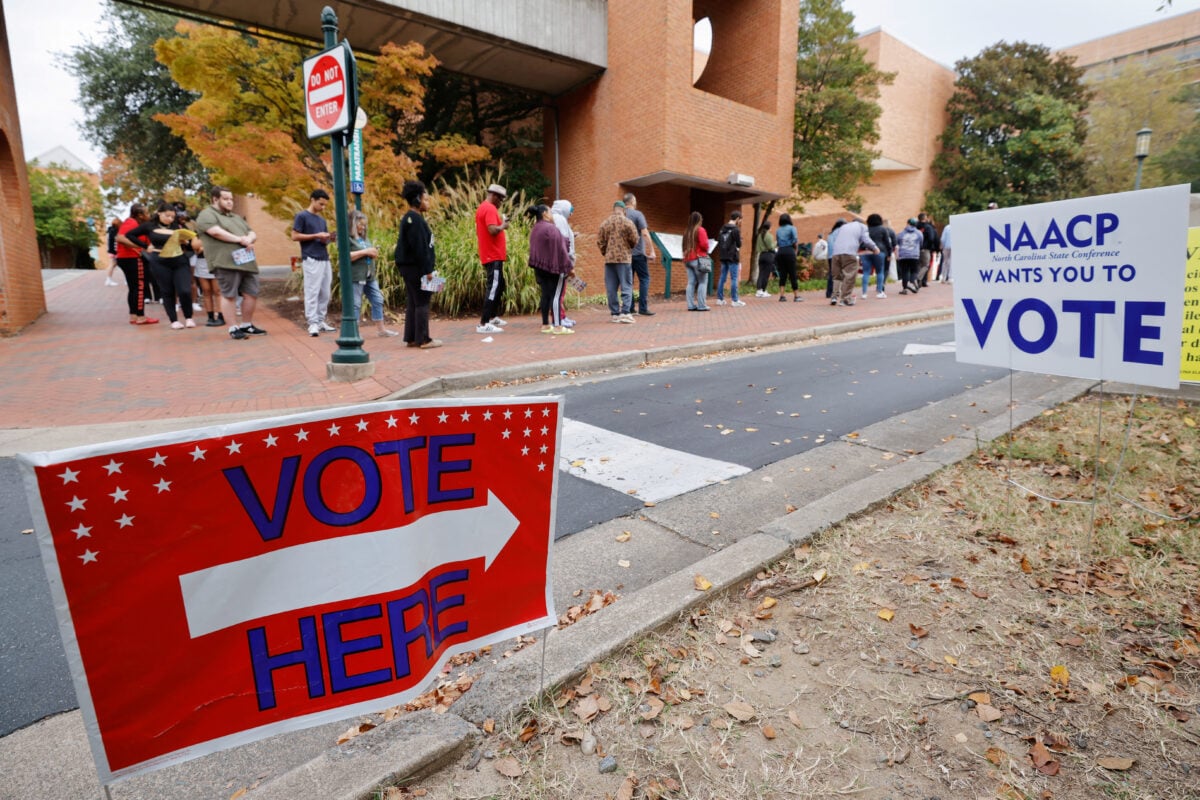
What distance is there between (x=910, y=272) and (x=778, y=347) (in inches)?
391

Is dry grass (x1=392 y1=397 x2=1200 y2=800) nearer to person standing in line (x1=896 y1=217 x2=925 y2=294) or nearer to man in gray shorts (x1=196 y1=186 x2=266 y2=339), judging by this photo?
man in gray shorts (x1=196 y1=186 x2=266 y2=339)

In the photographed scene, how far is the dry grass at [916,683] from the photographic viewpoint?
1891 millimetres

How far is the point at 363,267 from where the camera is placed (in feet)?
30.4

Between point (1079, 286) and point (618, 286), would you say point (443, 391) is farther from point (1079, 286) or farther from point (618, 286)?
point (618, 286)

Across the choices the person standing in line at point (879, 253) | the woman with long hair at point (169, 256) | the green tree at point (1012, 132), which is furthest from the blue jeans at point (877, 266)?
the green tree at point (1012, 132)

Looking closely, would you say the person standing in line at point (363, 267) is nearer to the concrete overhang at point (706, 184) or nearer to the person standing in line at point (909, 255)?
the concrete overhang at point (706, 184)

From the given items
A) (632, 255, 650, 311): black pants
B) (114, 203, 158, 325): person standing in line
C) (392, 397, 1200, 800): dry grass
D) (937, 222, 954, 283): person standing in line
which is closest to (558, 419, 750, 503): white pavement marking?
(392, 397, 1200, 800): dry grass

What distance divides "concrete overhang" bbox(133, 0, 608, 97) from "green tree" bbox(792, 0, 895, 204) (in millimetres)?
9186

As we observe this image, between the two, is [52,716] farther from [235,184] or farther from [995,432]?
[235,184]

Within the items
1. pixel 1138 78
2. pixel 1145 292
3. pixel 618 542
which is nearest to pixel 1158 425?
pixel 1145 292

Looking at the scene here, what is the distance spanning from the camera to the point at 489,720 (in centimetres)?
210

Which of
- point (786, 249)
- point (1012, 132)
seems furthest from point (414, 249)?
point (1012, 132)

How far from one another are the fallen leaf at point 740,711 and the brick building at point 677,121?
15.0 meters

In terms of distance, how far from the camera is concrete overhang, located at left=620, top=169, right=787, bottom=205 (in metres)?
16.4
